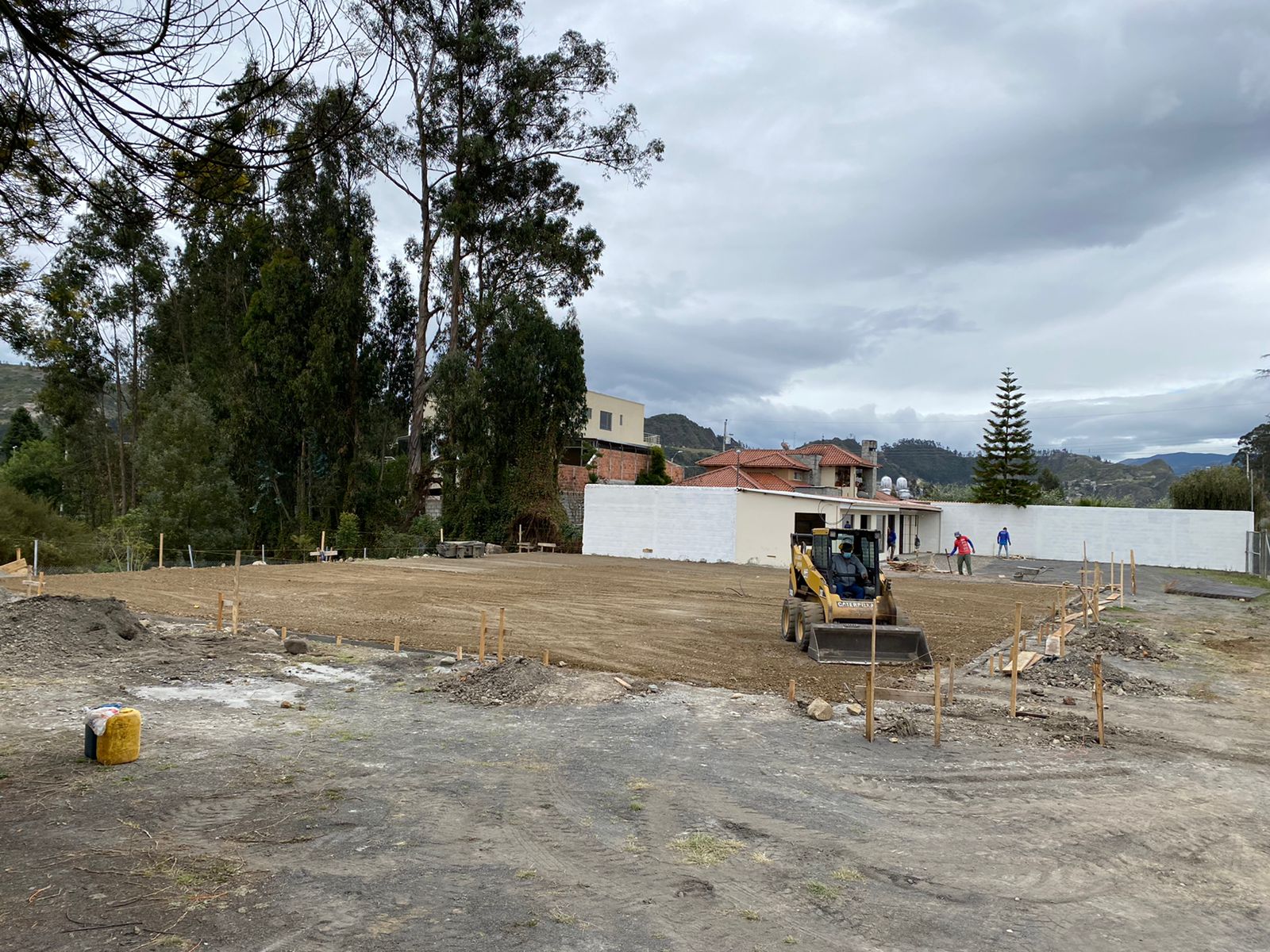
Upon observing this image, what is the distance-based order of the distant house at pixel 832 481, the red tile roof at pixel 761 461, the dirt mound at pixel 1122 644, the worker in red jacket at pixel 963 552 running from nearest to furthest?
the dirt mound at pixel 1122 644 → the worker in red jacket at pixel 963 552 → the distant house at pixel 832 481 → the red tile roof at pixel 761 461

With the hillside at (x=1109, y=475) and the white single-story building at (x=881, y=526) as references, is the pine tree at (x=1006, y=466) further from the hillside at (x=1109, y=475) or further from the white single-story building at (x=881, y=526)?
the hillside at (x=1109, y=475)

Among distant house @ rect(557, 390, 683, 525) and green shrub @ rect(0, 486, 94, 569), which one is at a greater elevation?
distant house @ rect(557, 390, 683, 525)

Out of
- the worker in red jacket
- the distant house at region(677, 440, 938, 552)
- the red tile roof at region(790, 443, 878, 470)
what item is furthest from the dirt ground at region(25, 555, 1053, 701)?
the red tile roof at region(790, 443, 878, 470)

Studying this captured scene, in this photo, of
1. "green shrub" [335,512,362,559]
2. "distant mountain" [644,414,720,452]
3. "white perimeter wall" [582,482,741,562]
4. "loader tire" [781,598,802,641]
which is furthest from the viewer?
"distant mountain" [644,414,720,452]

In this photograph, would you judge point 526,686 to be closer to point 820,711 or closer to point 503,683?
point 503,683

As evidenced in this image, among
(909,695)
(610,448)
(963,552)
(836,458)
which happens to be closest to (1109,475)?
(836,458)

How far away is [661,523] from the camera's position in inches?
1389

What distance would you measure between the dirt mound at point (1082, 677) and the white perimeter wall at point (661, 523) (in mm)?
20635

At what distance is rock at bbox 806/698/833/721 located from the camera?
9047 millimetres

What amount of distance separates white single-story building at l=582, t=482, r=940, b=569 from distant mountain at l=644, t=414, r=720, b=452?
115m

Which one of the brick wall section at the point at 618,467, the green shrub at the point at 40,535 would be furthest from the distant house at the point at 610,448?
the green shrub at the point at 40,535

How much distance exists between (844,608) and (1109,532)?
3477 cm

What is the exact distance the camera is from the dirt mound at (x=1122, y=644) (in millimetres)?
13969

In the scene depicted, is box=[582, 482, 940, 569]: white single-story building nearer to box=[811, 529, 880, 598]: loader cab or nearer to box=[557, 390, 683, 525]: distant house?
box=[557, 390, 683, 525]: distant house
